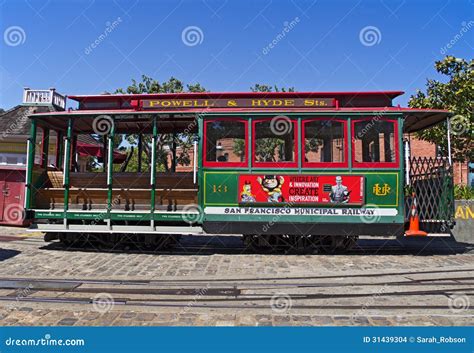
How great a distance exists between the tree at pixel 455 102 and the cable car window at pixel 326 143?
6.29 m

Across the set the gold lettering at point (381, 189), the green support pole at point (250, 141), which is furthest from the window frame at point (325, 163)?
the green support pole at point (250, 141)

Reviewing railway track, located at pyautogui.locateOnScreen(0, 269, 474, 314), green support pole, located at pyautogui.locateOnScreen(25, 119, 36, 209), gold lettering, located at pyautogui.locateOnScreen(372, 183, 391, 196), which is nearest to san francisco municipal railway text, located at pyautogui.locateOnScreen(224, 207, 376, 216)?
gold lettering, located at pyautogui.locateOnScreen(372, 183, 391, 196)

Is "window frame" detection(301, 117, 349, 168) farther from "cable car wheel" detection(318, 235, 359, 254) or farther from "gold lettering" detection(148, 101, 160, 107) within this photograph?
"gold lettering" detection(148, 101, 160, 107)

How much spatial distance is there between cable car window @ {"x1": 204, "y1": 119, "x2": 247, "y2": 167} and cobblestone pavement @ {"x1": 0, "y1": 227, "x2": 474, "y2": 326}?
88.2 inches

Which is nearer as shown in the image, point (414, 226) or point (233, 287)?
point (233, 287)

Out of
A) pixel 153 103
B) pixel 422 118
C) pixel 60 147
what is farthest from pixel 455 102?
pixel 60 147

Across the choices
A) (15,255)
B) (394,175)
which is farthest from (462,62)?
(15,255)

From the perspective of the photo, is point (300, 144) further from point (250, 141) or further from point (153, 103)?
point (153, 103)

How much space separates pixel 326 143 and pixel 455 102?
291 inches

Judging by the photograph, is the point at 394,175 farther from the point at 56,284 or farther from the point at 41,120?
the point at 41,120

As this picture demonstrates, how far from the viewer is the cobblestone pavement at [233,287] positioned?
410 centimetres

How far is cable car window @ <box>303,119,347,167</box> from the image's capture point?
26.0 ft

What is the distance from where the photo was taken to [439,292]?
516 cm

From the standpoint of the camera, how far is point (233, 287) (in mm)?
5469
